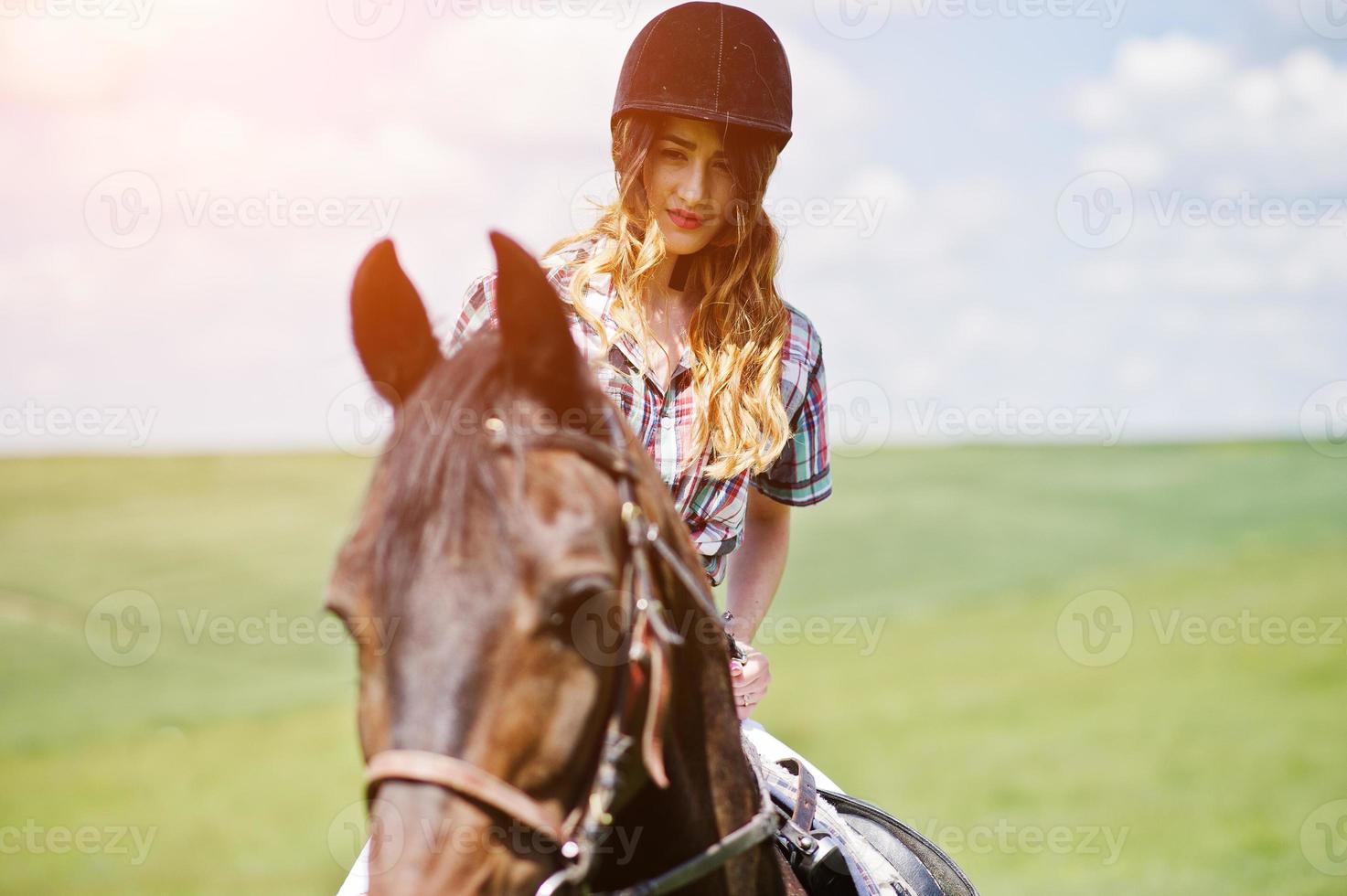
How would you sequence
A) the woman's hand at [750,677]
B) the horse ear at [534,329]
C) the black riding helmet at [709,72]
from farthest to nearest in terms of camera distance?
the black riding helmet at [709,72]
the woman's hand at [750,677]
the horse ear at [534,329]

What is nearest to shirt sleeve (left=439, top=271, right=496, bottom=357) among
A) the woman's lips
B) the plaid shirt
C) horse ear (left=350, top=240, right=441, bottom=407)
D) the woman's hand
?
the plaid shirt

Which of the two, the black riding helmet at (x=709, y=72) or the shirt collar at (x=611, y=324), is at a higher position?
the black riding helmet at (x=709, y=72)

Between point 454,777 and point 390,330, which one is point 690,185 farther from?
Result: point 454,777

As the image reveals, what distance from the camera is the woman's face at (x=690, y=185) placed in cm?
376

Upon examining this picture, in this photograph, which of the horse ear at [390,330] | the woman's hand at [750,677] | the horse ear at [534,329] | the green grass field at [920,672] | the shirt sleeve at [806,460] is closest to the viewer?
the horse ear at [534,329]

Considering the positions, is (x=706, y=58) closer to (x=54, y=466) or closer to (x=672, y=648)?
(x=672, y=648)

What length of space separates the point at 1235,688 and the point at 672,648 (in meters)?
29.6

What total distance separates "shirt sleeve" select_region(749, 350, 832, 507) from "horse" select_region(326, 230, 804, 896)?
180 centimetres

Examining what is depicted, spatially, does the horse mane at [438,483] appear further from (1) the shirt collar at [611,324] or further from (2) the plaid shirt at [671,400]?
(1) the shirt collar at [611,324]

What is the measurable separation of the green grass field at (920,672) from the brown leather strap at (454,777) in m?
3.85

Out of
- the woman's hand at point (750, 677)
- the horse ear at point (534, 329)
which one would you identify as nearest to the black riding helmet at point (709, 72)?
the woman's hand at point (750, 677)

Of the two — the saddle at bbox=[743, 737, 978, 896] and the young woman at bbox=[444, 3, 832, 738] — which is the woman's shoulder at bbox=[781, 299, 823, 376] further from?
the saddle at bbox=[743, 737, 978, 896]

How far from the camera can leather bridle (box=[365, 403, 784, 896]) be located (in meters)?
1.84

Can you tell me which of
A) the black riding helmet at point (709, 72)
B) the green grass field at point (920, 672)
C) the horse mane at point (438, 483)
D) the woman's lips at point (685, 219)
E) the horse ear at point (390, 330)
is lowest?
the green grass field at point (920, 672)
